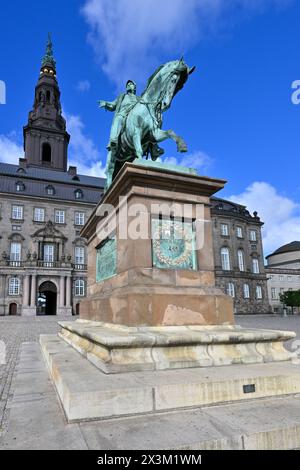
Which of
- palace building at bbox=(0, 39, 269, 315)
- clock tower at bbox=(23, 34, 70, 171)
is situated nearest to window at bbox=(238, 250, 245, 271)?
palace building at bbox=(0, 39, 269, 315)

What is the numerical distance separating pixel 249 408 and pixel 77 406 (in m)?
1.47

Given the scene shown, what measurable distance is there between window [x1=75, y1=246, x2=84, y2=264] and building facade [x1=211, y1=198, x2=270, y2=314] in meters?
18.9

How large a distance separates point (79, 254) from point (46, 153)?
1980 cm

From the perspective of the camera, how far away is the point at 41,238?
42.0m

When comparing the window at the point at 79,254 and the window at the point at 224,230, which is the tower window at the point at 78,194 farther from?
the window at the point at 224,230

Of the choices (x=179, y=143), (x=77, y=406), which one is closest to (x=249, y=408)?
(x=77, y=406)

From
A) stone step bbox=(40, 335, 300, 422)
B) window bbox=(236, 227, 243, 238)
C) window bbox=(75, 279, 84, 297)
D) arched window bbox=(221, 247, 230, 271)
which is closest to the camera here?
stone step bbox=(40, 335, 300, 422)

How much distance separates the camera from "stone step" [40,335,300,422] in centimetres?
267

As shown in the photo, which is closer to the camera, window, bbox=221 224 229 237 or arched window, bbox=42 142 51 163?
window, bbox=221 224 229 237

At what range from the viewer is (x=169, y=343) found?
366 cm

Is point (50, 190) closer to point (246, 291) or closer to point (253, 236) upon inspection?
point (246, 291)

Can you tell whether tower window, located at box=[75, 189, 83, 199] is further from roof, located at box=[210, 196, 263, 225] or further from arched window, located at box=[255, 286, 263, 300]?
arched window, located at box=[255, 286, 263, 300]

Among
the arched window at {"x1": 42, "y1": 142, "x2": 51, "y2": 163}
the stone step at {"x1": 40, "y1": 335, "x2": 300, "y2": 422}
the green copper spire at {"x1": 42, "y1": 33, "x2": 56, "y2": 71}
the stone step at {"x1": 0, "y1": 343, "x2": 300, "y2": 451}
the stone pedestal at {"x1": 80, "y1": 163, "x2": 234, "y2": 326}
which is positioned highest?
the green copper spire at {"x1": 42, "y1": 33, "x2": 56, "y2": 71}

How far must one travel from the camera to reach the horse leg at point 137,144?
19.5 feet
